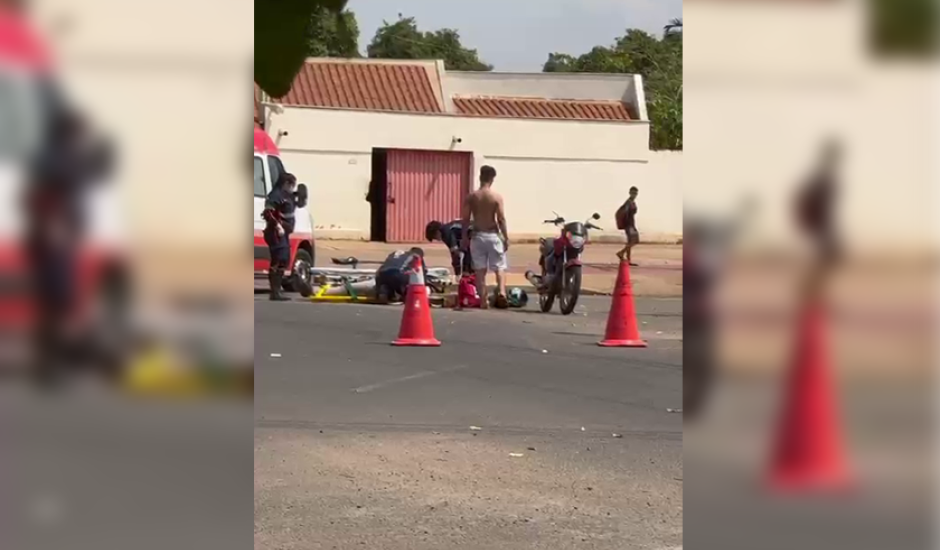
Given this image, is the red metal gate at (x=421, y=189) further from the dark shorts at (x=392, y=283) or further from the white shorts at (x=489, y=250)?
the white shorts at (x=489, y=250)

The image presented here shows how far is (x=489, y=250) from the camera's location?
11.4 m

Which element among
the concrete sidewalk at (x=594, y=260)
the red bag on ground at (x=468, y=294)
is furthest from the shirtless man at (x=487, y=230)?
the concrete sidewalk at (x=594, y=260)

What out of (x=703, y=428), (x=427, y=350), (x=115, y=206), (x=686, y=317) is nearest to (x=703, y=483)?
(x=703, y=428)

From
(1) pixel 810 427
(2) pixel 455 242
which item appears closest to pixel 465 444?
(1) pixel 810 427

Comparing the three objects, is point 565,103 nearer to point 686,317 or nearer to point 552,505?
point 552,505

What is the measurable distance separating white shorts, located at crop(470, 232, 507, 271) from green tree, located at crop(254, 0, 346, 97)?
33.0 feet

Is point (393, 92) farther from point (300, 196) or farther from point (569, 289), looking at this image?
point (569, 289)

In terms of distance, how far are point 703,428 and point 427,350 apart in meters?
7.49

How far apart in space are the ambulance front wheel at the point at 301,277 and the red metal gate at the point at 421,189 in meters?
9.82

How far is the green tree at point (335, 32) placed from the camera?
137 cm

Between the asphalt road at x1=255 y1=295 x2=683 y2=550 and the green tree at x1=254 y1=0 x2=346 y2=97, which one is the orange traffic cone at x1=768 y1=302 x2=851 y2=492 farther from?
the asphalt road at x1=255 y1=295 x2=683 y2=550

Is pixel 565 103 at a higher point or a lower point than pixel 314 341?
higher

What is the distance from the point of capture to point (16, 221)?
0.95 metres

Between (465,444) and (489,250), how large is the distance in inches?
233
